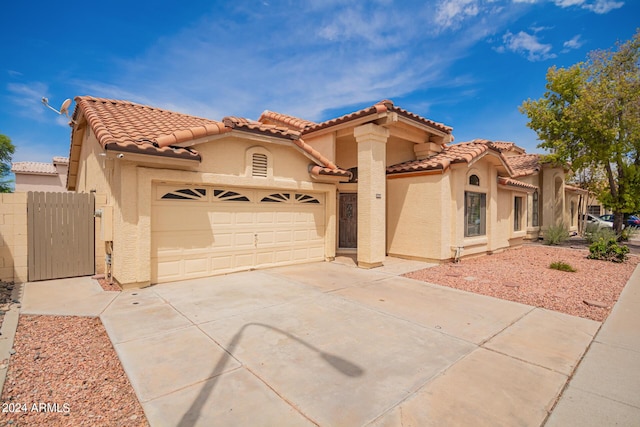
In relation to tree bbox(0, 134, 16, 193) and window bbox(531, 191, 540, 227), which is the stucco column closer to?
window bbox(531, 191, 540, 227)

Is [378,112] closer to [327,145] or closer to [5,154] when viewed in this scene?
[327,145]

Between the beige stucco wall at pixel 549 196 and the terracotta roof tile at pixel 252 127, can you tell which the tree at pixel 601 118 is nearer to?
the beige stucco wall at pixel 549 196

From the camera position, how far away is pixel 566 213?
2308cm

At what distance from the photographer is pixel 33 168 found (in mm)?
28094

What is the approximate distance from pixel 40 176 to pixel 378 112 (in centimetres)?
3213

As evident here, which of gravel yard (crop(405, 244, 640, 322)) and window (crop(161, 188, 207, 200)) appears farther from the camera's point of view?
window (crop(161, 188, 207, 200))

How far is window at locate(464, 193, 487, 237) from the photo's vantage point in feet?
38.0

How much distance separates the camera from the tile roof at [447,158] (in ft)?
34.0

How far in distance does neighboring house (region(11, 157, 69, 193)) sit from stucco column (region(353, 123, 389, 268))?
2857 cm

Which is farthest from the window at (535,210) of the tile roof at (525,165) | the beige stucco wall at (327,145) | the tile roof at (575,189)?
the beige stucco wall at (327,145)

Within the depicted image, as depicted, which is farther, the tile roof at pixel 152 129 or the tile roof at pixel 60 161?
the tile roof at pixel 60 161

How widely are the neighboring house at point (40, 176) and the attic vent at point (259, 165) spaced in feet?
88.1

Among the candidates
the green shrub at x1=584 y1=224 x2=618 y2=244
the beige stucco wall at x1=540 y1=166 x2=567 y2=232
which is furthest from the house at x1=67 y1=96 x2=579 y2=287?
the beige stucco wall at x1=540 y1=166 x2=567 y2=232

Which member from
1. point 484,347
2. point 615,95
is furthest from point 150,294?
point 615,95
